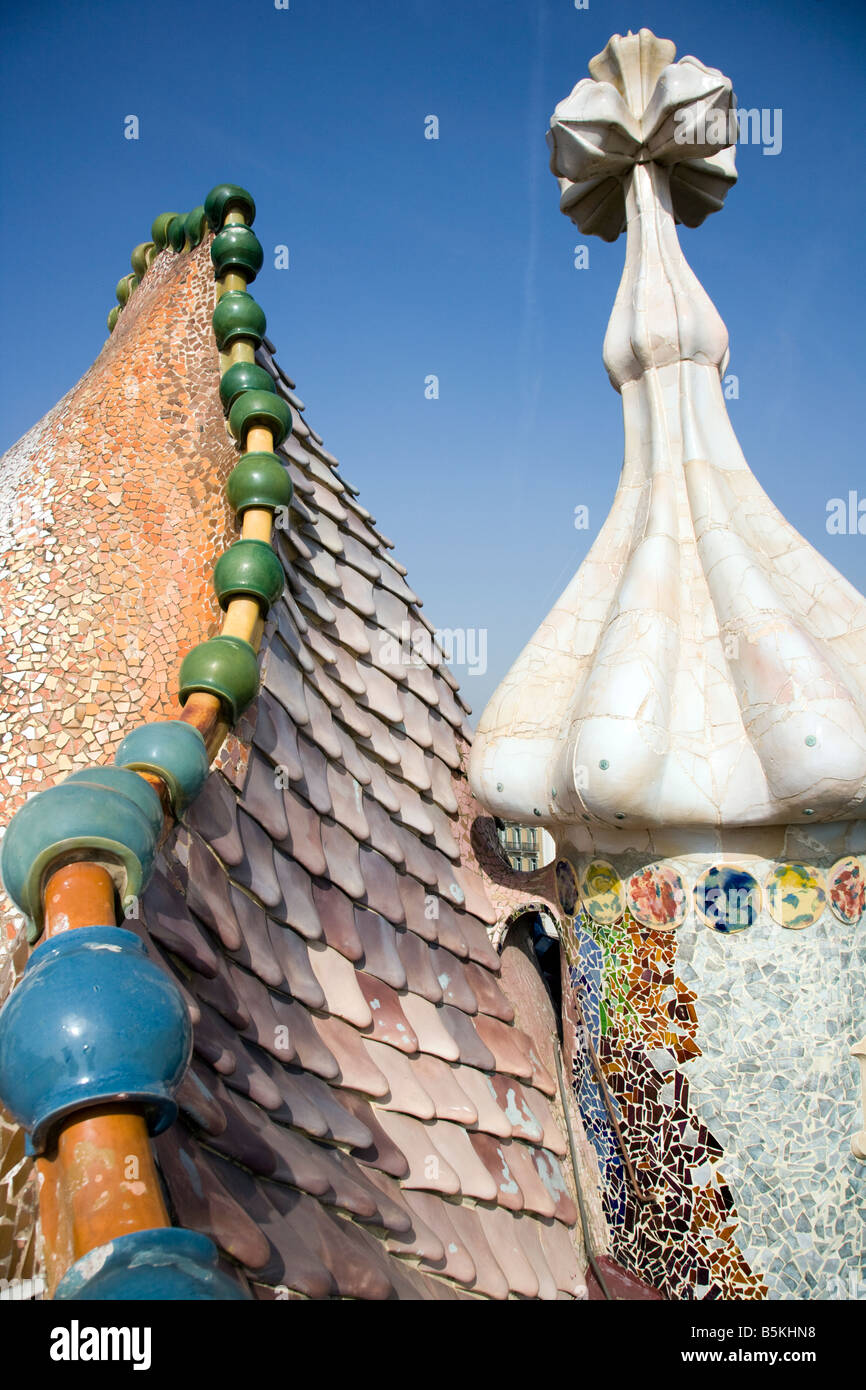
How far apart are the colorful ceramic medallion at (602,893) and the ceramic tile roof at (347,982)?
429 mm

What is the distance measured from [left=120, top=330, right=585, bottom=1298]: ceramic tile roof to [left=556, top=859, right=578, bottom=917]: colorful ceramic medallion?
271 millimetres

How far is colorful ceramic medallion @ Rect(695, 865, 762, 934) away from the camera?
2383mm

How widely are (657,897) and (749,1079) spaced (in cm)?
47

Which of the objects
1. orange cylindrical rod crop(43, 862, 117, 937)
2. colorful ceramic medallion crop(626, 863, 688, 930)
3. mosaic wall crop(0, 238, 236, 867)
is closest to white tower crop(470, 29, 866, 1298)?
colorful ceramic medallion crop(626, 863, 688, 930)

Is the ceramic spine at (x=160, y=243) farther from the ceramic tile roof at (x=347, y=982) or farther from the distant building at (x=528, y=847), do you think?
the distant building at (x=528, y=847)

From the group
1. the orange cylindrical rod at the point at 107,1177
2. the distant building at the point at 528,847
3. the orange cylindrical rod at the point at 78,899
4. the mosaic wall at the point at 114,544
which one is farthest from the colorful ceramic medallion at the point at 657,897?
the distant building at the point at 528,847

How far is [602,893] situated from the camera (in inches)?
102

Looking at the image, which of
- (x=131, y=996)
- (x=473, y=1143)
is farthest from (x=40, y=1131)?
(x=473, y=1143)

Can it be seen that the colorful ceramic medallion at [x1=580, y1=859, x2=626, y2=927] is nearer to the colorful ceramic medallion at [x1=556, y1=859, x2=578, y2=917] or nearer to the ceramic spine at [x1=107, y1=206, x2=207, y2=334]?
the colorful ceramic medallion at [x1=556, y1=859, x2=578, y2=917]

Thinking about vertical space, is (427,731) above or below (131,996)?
above

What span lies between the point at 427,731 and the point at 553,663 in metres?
0.50

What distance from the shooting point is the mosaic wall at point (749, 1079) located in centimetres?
232

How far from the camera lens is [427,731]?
10.2ft
